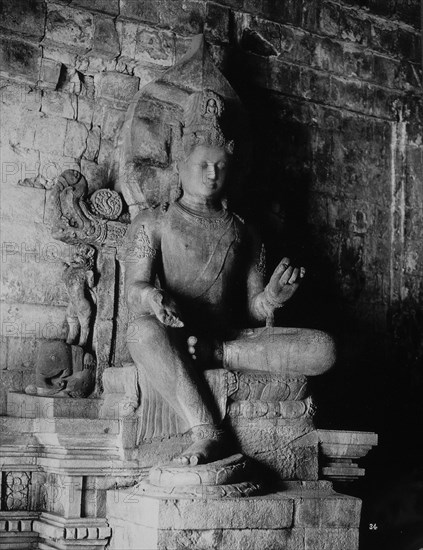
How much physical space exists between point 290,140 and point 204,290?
202 centimetres

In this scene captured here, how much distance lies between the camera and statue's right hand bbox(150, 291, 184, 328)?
226 inches

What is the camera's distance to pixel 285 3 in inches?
313

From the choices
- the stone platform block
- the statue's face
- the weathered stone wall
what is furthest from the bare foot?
the statue's face

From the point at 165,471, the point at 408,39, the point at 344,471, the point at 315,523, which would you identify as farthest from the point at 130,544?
the point at 408,39

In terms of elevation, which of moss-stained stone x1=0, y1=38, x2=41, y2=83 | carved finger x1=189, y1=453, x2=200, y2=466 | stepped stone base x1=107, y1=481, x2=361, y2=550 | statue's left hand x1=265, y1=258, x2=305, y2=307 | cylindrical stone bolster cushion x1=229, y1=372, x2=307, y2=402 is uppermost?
moss-stained stone x1=0, y1=38, x2=41, y2=83

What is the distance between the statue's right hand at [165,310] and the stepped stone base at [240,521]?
1041mm

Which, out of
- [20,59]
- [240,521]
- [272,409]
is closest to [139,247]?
[272,409]

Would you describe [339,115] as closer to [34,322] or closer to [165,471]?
[34,322]

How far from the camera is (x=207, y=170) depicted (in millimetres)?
6410

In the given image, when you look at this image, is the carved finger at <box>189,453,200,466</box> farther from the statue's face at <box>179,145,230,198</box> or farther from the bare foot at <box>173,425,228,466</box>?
the statue's face at <box>179,145,230,198</box>

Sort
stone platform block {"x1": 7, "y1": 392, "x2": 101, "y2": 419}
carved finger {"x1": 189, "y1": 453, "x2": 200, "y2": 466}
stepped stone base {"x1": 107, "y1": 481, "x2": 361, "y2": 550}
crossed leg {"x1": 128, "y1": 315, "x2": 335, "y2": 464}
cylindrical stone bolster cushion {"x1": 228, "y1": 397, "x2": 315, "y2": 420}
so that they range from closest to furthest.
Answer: stepped stone base {"x1": 107, "y1": 481, "x2": 361, "y2": 550}
carved finger {"x1": 189, "y1": 453, "x2": 200, "y2": 466}
crossed leg {"x1": 128, "y1": 315, "x2": 335, "y2": 464}
cylindrical stone bolster cushion {"x1": 228, "y1": 397, "x2": 315, "y2": 420}
stone platform block {"x1": 7, "y1": 392, "x2": 101, "y2": 419}

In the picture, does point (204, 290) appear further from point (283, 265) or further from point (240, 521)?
point (240, 521)

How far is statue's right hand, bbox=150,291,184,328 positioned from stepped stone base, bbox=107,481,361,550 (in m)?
1.04

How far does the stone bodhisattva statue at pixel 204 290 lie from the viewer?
5762 millimetres
